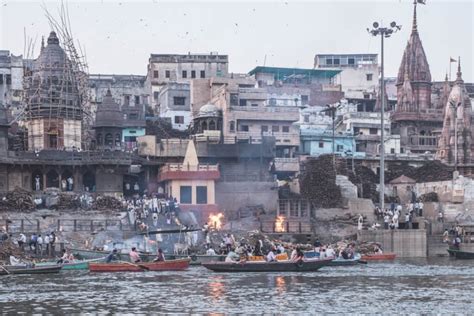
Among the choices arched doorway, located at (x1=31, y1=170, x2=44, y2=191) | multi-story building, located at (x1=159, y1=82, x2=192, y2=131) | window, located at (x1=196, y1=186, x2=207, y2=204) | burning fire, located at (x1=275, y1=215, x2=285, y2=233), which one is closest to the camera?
burning fire, located at (x1=275, y1=215, x2=285, y2=233)

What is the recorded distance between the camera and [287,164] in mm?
66312

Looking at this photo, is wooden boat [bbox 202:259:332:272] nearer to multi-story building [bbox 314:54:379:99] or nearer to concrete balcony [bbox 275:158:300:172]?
Answer: concrete balcony [bbox 275:158:300:172]

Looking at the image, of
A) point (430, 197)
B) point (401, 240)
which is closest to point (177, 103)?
point (430, 197)

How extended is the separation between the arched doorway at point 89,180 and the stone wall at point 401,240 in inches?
779

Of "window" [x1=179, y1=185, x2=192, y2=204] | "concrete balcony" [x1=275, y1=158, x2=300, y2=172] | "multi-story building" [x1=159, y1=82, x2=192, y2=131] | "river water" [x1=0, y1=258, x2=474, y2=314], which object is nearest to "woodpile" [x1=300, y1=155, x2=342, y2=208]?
Answer: "concrete balcony" [x1=275, y1=158, x2=300, y2=172]

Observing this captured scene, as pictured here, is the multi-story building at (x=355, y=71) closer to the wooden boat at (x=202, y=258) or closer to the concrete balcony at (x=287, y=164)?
the concrete balcony at (x=287, y=164)

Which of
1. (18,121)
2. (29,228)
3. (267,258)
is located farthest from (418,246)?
(18,121)

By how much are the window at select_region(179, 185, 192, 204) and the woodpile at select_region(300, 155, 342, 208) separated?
24.5 feet

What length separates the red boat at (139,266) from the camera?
134 feet

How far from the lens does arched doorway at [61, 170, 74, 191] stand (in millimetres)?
60725

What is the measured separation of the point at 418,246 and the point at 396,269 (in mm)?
11444

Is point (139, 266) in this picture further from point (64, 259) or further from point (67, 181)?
point (67, 181)

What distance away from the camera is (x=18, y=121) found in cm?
7238

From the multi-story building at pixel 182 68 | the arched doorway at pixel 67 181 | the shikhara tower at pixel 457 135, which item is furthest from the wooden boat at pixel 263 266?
the multi-story building at pixel 182 68
